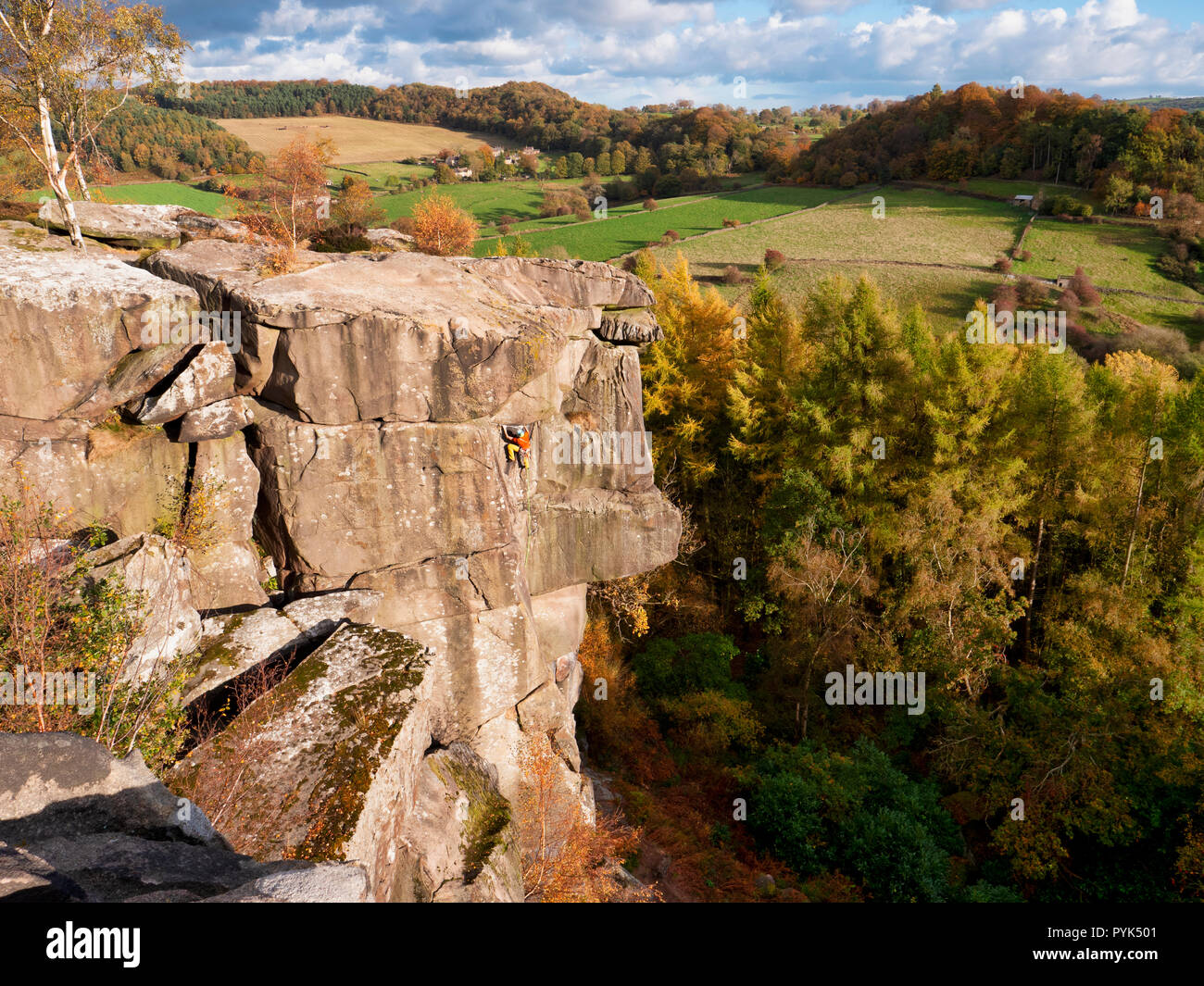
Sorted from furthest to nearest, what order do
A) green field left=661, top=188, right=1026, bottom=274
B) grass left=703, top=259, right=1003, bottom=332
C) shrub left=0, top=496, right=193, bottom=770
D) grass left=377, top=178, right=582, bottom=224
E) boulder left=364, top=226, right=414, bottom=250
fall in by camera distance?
1. grass left=377, top=178, right=582, bottom=224
2. green field left=661, top=188, right=1026, bottom=274
3. grass left=703, top=259, right=1003, bottom=332
4. boulder left=364, top=226, right=414, bottom=250
5. shrub left=0, top=496, right=193, bottom=770

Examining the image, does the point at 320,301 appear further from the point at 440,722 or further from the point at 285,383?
the point at 440,722

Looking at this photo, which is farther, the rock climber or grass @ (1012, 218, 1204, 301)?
grass @ (1012, 218, 1204, 301)

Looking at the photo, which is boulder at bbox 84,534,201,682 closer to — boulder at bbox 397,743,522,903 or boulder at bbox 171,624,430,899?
boulder at bbox 171,624,430,899

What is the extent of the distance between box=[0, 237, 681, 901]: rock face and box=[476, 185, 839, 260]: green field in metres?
26.3

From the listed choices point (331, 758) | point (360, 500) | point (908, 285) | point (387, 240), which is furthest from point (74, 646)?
point (908, 285)

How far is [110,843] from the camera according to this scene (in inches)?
221

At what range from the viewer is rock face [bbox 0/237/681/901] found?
9703mm

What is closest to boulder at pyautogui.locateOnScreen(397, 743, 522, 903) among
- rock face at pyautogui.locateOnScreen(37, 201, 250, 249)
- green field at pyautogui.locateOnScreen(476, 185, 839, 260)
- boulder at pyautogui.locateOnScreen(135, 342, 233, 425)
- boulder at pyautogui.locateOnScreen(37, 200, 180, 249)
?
boulder at pyautogui.locateOnScreen(135, 342, 233, 425)

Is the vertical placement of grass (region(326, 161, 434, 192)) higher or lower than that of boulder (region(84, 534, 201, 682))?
higher

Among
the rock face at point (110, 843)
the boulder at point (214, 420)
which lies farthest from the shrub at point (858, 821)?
the boulder at point (214, 420)

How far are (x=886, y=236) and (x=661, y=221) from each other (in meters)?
15.4
